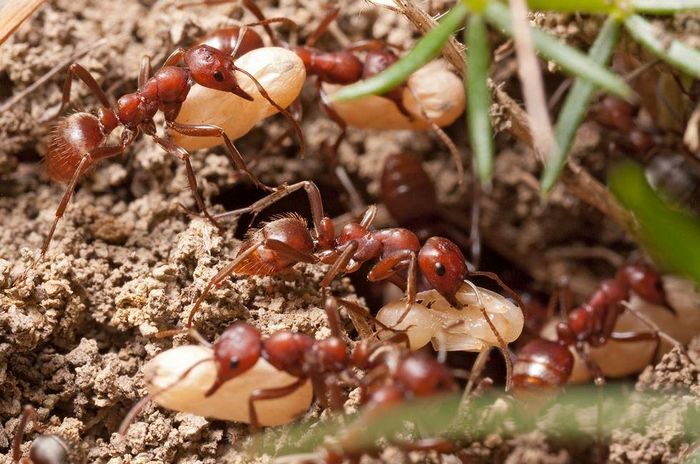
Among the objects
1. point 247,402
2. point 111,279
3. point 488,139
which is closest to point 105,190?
point 111,279

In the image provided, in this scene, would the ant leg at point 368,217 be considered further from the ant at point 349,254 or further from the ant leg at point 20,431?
the ant leg at point 20,431

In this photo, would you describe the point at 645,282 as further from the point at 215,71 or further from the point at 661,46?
the point at 215,71

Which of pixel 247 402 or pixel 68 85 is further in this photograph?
pixel 68 85

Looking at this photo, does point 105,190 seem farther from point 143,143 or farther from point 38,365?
point 38,365

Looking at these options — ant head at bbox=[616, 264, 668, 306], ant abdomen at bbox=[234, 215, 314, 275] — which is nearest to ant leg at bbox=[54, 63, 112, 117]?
ant abdomen at bbox=[234, 215, 314, 275]

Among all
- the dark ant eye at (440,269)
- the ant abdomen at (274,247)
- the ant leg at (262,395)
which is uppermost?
the ant abdomen at (274,247)

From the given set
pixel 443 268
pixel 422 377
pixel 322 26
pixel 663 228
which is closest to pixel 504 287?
pixel 443 268

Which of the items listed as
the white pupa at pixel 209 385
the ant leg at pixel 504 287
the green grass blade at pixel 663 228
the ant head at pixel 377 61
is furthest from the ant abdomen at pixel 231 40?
the green grass blade at pixel 663 228
